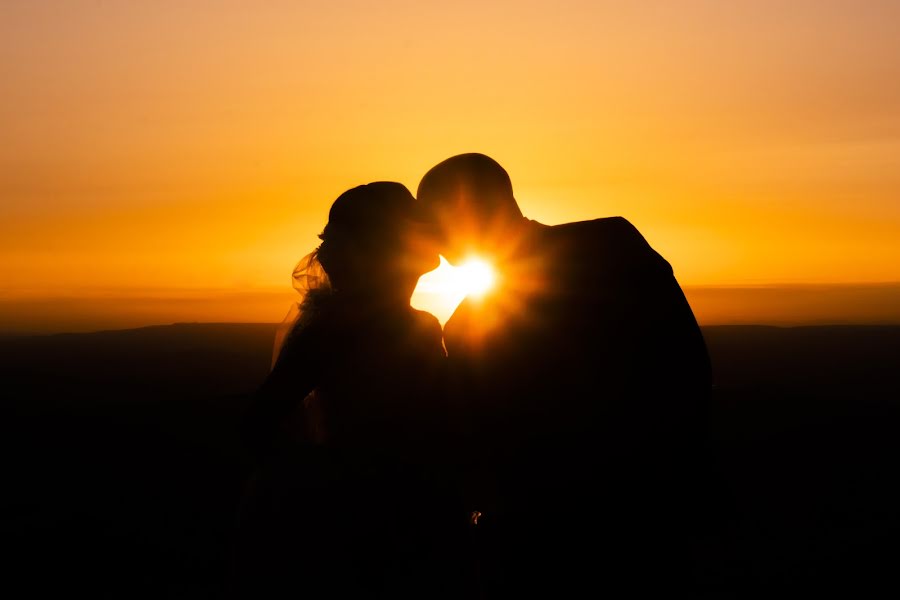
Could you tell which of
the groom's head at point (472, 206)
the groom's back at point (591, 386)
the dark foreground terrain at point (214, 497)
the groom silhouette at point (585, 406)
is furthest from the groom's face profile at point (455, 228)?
the dark foreground terrain at point (214, 497)

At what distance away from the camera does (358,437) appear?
12.1 feet

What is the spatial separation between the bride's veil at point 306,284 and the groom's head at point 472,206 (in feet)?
1.79

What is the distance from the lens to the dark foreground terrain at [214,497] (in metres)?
7.88

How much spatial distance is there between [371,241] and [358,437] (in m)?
0.81

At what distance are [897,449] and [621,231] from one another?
10581mm

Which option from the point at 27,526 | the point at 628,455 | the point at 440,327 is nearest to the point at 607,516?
the point at 628,455

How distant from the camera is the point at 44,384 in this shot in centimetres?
2522

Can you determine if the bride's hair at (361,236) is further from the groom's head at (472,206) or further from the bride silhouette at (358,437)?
the groom's head at (472,206)

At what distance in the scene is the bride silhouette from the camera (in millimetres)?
3510

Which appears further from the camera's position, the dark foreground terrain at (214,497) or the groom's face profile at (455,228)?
the dark foreground terrain at (214,497)

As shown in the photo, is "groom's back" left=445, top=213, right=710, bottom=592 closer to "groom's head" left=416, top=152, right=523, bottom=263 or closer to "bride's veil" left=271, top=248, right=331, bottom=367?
"groom's head" left=416, top=152, right=523, bottom=263

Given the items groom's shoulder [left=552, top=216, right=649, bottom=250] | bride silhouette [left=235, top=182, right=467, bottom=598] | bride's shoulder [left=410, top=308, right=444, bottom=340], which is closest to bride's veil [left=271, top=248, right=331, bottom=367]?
bride silhouette [left=235, top=182, right=467, bottom=598]

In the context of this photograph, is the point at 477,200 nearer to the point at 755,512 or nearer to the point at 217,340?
the point at 755,512

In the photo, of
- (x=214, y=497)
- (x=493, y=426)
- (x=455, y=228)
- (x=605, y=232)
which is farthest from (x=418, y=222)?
(x=214, y=497)
